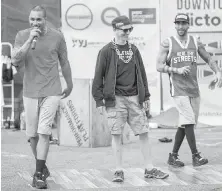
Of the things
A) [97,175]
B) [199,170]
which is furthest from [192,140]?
[97,175]

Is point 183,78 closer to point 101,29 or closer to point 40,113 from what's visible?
point 40,113

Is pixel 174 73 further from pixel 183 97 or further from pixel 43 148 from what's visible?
pixel 43 148

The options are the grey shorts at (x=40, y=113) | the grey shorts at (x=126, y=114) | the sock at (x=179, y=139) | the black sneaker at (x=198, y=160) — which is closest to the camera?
the grey shorts at (x=40, y=113)

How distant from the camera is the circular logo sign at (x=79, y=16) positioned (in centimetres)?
1396

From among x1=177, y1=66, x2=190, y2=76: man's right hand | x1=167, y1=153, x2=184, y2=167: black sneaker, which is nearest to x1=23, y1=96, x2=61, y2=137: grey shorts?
x1=177, y1=66, x2=190, y2=76: man's right hand

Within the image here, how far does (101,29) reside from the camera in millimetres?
14000

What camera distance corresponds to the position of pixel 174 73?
9.49 meters

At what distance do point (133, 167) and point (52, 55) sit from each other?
2.00 m

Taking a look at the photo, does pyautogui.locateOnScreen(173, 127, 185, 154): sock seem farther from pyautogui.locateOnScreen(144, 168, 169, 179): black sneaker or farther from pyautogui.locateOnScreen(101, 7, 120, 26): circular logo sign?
pyautogui.locateOnScreen(101, 7, 120, 26): circular logo sign

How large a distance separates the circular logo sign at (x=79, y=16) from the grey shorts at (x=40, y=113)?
594 cm

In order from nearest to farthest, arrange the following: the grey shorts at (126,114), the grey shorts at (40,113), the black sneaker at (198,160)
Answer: the grey shorts at (40,113) → the grey shorts at (126,114) → the black sneaker at (198,160)

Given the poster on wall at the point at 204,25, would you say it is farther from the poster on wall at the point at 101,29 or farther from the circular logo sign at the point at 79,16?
the circular logo sign at the point at 79,16

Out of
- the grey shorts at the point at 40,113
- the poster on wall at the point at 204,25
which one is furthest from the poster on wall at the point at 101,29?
the grey shorts at the point at 40,113

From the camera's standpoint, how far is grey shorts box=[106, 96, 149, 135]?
842 centimetres
